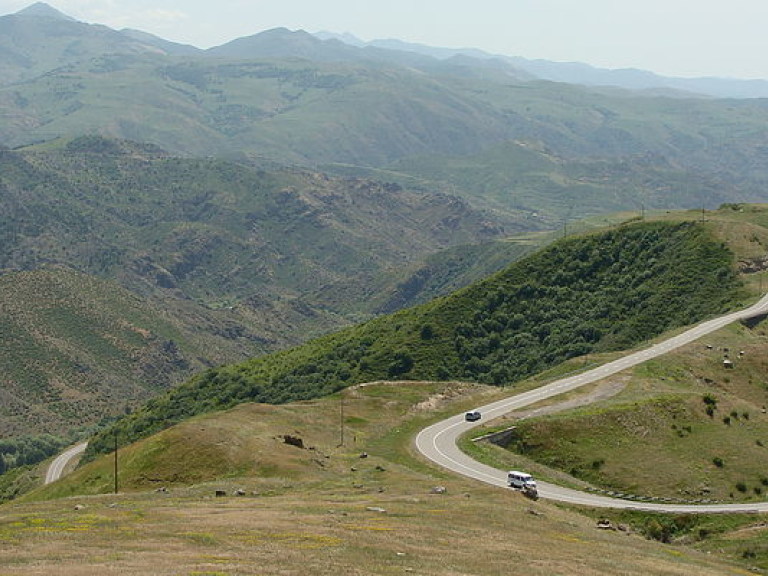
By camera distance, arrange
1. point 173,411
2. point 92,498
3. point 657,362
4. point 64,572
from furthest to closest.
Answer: point 173,411 → point 657,362 → point 92,498 → point 64,572

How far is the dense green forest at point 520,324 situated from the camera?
145 m

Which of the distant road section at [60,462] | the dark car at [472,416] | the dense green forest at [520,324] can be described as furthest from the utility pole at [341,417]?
the distant road section at [60,462]

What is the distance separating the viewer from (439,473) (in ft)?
267

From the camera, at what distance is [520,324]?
159000 millimetres

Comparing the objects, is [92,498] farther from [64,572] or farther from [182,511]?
[64,572]

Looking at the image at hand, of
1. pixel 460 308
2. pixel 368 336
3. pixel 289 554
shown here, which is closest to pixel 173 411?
pixel 368 336

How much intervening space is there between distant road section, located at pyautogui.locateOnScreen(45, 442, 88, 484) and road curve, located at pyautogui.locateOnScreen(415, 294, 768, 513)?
9136 centimetres

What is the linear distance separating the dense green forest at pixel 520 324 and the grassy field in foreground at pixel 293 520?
52513 millimetres

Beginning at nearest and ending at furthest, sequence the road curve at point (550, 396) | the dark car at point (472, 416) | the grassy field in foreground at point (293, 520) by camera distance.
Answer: the grassy field in foreground at point (293, 520) < the road curve at point (550, 396) < the dark car at point (472, 416)

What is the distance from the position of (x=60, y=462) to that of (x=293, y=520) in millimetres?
133147

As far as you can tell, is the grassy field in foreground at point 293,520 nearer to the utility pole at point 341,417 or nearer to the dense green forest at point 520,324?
the utility pole at point 341,417

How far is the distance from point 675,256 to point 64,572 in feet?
462

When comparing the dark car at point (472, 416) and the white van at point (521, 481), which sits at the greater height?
the white van at point (521, 481)

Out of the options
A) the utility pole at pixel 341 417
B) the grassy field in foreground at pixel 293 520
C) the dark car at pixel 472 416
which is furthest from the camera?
the dark car at pixel 472 416
